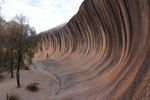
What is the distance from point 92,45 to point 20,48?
352 inches

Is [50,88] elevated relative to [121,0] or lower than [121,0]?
lower

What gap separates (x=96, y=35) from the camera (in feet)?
52.4

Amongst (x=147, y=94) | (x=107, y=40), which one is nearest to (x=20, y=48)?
(x=107, y=40)

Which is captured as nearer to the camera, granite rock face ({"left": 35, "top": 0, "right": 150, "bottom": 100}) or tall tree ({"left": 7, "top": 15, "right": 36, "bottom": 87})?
granite rock face ({"left": 35, "top": 0, "right": 150, "bottom": 100})

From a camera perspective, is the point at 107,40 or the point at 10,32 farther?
the point at 107,40

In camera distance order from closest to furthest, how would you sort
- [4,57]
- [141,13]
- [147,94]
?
[147,94]
[141,13]
[4,57]

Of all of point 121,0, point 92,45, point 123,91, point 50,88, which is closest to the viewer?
point 123,91

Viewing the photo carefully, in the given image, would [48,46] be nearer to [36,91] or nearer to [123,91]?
[36,91]

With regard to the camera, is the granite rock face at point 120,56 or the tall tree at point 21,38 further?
the tall tree at point 21,38

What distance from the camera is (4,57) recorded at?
50.7ft

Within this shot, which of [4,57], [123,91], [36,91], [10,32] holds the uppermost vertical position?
[10,32]

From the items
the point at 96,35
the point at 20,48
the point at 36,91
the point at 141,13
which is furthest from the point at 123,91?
the point at 96,35

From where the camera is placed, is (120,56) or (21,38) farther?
(21,38)

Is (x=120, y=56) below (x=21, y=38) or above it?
below
